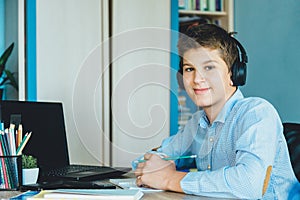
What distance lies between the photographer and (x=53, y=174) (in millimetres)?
1824

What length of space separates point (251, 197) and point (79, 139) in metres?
1.75

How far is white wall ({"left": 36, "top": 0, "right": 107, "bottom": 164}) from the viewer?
2.84m

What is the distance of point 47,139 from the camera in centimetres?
224

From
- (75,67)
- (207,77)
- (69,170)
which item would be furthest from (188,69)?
(75,67)

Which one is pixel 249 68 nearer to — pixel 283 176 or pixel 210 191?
pixel 283 176

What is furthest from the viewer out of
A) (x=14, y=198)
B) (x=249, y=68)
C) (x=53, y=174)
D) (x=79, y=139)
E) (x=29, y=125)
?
(x=249, y=68)

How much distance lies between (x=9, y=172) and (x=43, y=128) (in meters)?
0.67

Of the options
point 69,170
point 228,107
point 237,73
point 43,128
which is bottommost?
point 69,170

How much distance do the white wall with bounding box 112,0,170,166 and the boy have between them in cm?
119

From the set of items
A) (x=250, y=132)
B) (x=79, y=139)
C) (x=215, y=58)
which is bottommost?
(x=79, y=139)

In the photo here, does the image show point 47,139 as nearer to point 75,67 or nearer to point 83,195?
point 75,67

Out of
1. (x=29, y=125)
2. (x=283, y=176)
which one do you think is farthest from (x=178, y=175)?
(x=29, y=125)

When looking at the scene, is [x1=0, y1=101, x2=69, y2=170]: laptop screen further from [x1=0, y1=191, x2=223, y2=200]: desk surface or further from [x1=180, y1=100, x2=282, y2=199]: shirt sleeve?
[x1=180, y1=100, x2=282, y2=199]: shirt sleeve

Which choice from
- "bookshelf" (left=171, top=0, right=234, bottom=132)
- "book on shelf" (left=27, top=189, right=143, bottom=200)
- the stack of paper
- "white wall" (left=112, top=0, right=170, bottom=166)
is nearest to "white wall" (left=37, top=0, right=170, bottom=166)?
"white wall" (left=112, top=0, right=170, bottom=166)
